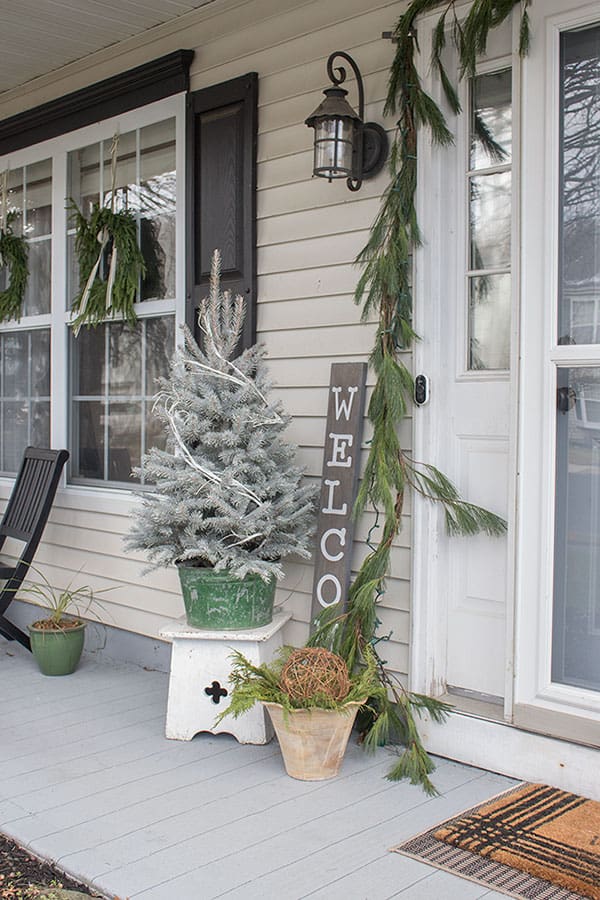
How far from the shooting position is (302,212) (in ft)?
11.3

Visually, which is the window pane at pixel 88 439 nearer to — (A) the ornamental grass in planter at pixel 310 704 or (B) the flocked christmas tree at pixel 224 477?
(B) the flocked christmas tree at pixel 224 477

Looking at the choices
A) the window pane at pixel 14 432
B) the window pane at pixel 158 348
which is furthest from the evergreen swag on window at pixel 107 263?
the window pane at pixel 14 432

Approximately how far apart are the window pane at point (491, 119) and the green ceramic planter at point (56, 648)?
2472 mm

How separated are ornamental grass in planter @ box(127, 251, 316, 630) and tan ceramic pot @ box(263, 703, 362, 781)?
18.7 inches

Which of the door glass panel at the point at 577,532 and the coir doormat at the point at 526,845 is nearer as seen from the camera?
the coir doormat at the point at 526,845

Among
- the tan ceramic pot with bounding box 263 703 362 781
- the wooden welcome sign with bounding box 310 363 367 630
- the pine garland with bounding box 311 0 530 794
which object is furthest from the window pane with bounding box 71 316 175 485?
the tan ceramic pot with bounding box 263 703 362 781

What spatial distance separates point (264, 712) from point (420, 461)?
97cm

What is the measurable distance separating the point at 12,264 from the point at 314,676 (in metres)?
3.15

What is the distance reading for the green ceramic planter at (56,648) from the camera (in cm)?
398

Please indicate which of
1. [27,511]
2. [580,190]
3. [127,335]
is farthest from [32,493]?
[580,190]

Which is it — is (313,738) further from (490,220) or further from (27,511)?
(27,511)

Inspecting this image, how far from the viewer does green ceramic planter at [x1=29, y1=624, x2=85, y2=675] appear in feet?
13.0

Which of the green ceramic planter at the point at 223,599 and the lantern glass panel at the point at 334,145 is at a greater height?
the lantern glass panel at the point at 334,145

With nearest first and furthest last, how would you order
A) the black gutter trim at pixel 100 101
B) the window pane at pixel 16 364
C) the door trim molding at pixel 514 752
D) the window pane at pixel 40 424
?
1. the door trim molding at pixel 514 752
2. the black gutter trim at pixel 100 101
3. the window pane at pixel 40 424
4. the window pane at pixel 16 364
